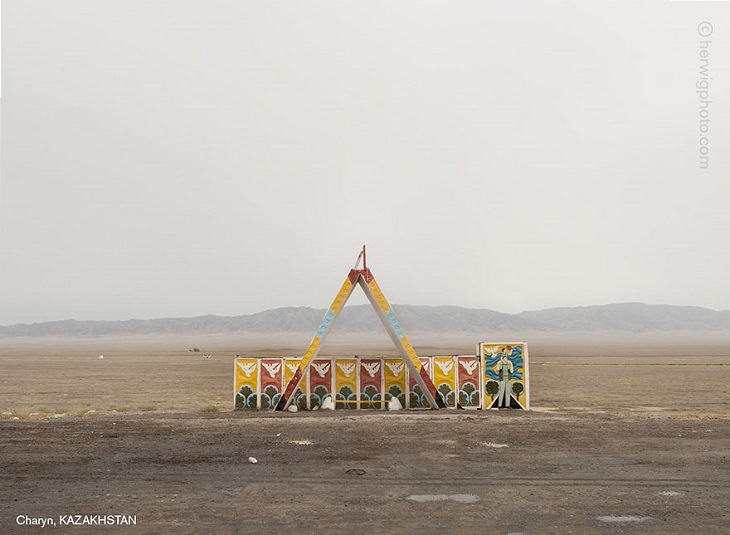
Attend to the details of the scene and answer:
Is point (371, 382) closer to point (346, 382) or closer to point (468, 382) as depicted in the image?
point (346, 382)

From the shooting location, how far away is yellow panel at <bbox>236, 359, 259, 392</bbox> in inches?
877

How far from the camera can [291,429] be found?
56.3 ft

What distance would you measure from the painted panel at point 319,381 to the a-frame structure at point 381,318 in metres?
1.00

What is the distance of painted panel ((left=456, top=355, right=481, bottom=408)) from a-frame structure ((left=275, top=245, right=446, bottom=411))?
1.20 meters

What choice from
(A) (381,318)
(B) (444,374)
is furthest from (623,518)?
(B) (444,374)

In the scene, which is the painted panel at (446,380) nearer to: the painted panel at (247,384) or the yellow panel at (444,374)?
the yellow panel at (444,374)

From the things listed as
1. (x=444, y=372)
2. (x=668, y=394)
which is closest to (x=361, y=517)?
(x=444, y=372)

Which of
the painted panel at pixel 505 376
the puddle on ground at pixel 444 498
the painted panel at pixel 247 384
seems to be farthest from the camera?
the painted panel at pixel 247 384

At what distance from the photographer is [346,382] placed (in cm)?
2217

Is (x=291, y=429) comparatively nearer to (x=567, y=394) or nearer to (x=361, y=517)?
(x=361, y=517)

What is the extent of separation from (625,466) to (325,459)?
6.53m

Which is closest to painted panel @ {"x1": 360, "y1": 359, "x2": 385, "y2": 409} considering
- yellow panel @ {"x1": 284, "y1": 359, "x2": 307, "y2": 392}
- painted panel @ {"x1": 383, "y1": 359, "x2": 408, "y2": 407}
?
painted panel @ {"x1": 383, "y1": 359, "x2": 408, "y2": 407}

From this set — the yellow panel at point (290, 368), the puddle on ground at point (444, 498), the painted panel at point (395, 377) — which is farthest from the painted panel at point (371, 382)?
the puddle on ground at point (444, 498)

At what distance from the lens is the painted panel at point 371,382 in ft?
72.2
